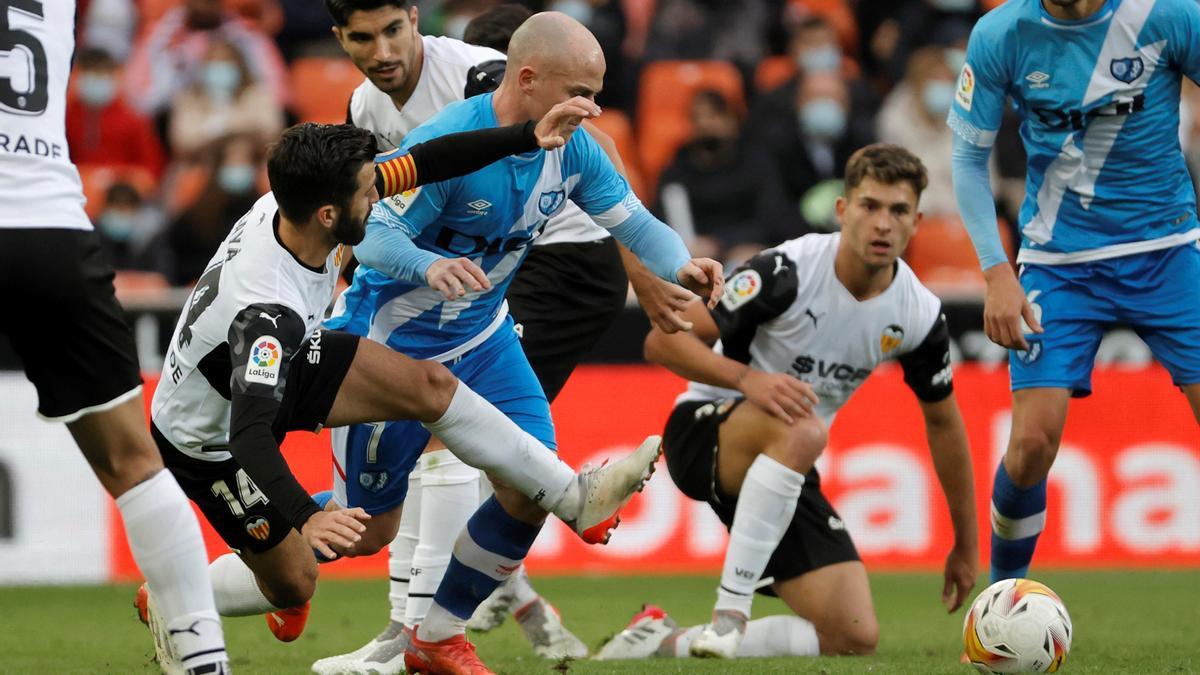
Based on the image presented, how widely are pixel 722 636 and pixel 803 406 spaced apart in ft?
3.02

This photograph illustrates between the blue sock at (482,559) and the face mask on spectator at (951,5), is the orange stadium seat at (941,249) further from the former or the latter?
the blue sock at (482,559)

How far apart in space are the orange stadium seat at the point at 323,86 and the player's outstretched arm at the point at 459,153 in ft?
26.1

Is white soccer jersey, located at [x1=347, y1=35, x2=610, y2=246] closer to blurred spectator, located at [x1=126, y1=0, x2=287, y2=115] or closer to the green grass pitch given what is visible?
the green grass pitch

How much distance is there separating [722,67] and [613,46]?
93cm

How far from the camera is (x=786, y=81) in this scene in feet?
41.7

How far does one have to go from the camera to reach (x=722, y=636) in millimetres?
6051

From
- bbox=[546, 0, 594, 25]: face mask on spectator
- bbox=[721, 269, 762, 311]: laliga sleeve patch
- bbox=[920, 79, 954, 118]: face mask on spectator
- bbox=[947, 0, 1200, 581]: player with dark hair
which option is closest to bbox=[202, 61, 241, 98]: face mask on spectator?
bbox=[546, 0, 594, 25]: face mask on spectator

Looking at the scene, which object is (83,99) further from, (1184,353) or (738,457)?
(1184,353)

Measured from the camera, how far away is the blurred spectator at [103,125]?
1217cm

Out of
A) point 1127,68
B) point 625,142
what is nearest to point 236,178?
point 625,142

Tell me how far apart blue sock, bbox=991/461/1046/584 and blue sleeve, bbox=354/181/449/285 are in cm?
239

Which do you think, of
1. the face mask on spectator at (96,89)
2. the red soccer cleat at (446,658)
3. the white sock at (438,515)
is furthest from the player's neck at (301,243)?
the face mask on spectator at (96,89)

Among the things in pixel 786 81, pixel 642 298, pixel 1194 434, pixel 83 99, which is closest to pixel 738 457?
pixel 642 298

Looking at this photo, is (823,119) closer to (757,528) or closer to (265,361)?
(757,528)
